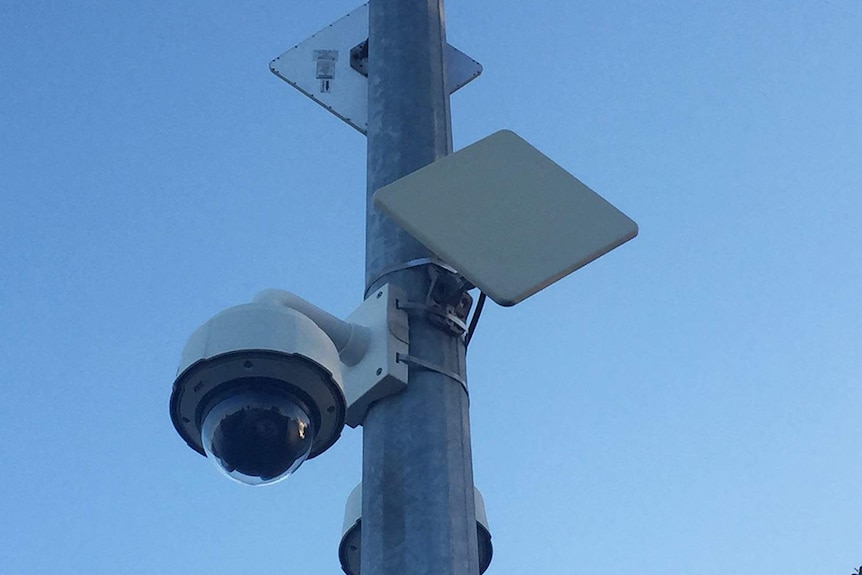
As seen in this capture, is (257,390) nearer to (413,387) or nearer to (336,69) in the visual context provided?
(413,387)

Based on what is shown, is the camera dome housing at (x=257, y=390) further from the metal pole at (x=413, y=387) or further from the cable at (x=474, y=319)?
the cable at (x=474, y=319)

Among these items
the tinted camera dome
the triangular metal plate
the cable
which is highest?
the triangular metal plate

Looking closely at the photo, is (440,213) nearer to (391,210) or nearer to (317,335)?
(391,210)

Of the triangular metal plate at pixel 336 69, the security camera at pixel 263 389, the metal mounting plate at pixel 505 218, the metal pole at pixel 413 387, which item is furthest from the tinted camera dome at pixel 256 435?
the triangular metal plate at pixel 336 69

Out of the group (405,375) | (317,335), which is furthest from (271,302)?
(405,375)

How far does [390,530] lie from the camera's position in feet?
6.66

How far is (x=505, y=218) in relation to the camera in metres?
2.31

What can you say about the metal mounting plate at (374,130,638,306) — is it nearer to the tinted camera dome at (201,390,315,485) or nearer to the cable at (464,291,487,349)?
the cable at (464,291,487,349)

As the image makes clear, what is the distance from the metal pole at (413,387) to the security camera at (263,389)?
7 cm

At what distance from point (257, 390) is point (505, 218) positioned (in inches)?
20.4

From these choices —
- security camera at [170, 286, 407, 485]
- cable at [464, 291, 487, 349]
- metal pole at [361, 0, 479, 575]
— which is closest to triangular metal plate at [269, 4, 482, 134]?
metal pole at [361, 0, 479, 575]

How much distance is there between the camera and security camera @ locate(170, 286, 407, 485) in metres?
2.11

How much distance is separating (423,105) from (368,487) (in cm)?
84

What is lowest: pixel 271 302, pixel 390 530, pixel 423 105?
pixel 390 530
